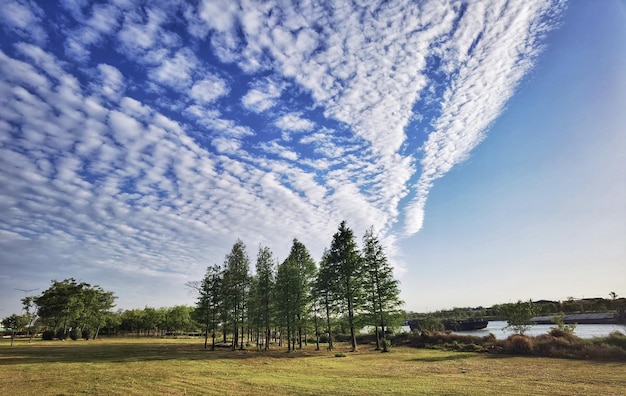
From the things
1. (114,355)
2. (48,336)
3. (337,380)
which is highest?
(48,336)

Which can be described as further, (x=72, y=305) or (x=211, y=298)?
(x=72, y=305)

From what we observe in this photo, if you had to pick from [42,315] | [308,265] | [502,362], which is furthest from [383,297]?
[42,315]

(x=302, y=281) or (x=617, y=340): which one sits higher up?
(x=302, y=281)

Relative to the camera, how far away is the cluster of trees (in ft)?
141

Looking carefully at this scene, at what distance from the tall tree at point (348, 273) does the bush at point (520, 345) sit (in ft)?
56.2

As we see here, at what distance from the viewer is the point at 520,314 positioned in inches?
1820

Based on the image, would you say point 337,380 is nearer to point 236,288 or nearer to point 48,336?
point 236,288

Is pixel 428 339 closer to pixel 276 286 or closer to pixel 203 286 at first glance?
pixel 276 286

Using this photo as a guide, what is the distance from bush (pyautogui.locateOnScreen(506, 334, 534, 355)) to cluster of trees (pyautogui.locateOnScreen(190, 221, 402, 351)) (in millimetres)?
12872

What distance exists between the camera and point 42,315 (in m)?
73.2

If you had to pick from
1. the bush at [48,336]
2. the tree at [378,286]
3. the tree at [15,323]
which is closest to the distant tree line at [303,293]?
the tree at [378,286]

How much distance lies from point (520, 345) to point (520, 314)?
1733cm

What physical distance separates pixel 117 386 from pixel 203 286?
108 feet

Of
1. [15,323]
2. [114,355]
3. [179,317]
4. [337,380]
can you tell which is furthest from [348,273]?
[179,317]
